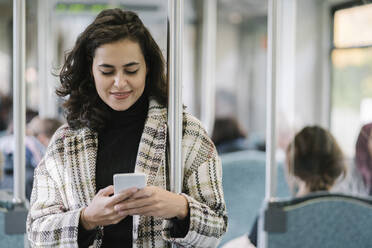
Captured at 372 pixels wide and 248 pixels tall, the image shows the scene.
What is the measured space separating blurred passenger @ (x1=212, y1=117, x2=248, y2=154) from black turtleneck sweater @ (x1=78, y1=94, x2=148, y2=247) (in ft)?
7.83

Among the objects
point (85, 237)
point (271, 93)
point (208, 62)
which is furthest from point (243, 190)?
point (208, 62)

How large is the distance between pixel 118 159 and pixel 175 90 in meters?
0.24

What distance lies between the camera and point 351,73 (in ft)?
10.8

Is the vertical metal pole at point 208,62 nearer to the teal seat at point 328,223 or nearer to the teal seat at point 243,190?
the teal seat at point 243,190

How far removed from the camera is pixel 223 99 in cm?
519

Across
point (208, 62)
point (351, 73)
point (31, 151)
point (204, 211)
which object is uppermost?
point (208, 62)

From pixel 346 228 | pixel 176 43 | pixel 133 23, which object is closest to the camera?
pixel 133 23

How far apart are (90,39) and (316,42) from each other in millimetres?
3072

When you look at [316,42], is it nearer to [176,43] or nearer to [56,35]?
[56,35]

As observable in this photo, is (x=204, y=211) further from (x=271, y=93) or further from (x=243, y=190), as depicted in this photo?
(x=243, y=190)

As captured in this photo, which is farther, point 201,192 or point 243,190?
point 243,190

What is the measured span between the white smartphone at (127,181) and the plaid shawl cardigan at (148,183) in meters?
0.11

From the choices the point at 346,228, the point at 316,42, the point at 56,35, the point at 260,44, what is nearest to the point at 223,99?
the point at 260,44

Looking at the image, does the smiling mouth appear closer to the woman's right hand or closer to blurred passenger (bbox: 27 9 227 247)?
blurred passenger (bbox: 27 9 227 247)
